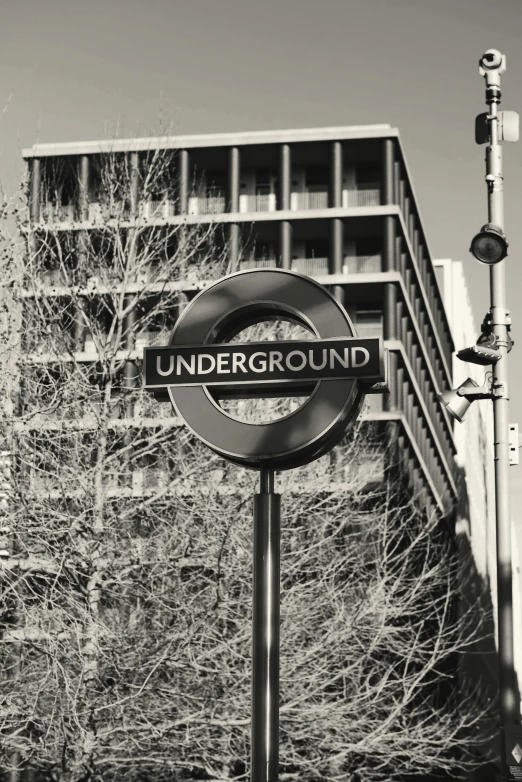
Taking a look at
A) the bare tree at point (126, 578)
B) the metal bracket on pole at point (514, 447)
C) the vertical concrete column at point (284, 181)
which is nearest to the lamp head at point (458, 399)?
the metal bracket on pole at point (514, 447)

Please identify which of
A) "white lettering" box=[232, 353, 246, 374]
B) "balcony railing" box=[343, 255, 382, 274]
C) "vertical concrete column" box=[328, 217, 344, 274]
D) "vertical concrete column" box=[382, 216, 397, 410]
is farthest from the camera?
"balcony railing" box=[343, 255, 382, 274]

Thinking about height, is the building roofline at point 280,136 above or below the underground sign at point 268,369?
above

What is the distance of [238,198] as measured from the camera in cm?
4153

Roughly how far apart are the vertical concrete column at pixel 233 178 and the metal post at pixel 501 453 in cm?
2834

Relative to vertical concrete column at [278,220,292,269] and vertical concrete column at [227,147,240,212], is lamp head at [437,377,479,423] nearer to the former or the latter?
vertical concrete column at [278,220,292,269]

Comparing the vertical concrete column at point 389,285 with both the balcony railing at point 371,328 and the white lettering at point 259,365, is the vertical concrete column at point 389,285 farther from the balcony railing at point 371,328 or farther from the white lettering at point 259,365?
the white lettering at point 259,365

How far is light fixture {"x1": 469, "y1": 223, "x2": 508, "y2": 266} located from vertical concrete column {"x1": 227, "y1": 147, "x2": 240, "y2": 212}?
2906 centimetres

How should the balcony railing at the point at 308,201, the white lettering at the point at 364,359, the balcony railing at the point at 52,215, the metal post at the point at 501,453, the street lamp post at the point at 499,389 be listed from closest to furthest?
1. the white lettering at the point at 364,359
2. the metal post at the point at 501,453
3. the street lamp post at the point at 499,389
4. the balcony railing at the point at 52,215
5. the balcony railing at the point at 308,201

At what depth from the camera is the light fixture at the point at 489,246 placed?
1185 centimetres

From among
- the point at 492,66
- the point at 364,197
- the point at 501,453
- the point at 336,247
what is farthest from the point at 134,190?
the point at 364,197

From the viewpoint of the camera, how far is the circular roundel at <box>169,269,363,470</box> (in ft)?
18.6

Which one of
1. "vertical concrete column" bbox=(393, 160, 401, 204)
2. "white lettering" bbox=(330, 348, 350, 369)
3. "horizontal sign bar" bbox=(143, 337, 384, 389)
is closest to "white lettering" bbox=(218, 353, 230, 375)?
"horizontal sign bar" bbox=(143, 337, 384, 389)

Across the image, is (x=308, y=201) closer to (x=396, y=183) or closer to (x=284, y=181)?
(x=284, y=181)

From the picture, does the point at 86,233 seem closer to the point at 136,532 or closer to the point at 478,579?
the point at 136,532
